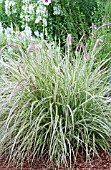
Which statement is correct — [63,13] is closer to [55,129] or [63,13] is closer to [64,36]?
[64,36]

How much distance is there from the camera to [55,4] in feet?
19.3

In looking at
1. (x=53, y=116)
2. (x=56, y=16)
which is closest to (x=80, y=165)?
(x=53, y=116)

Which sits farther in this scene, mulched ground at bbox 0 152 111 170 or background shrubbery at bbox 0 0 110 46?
background shrubbery at bbox 0 0 110 46

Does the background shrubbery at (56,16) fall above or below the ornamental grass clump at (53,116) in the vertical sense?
above

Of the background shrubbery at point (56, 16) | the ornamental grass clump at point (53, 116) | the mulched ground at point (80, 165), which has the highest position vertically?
the background shrubbery at point (56, 16)

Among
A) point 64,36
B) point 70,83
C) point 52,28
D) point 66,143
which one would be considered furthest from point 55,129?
point 52,28

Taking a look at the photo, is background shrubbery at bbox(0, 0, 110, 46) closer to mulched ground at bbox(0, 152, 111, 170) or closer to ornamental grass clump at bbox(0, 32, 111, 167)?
ornamental grass clump at bbox(0, 32, 111, 167)

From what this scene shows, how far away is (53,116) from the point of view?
10.9 feet

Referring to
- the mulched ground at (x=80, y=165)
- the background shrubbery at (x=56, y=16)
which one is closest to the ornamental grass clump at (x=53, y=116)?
the mulched ground at (x=80, y=165)

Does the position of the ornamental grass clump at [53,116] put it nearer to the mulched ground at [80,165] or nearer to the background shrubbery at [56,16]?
the mulched ground at [80,165]

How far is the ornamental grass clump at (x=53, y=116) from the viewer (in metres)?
3.18

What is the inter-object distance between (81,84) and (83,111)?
0.28m

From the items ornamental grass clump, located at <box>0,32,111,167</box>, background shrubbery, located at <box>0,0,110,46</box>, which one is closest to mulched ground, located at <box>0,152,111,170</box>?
ornamental grass clump, located at <box>0,32,111,167</box>

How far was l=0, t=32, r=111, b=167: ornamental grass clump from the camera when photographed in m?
3.18
